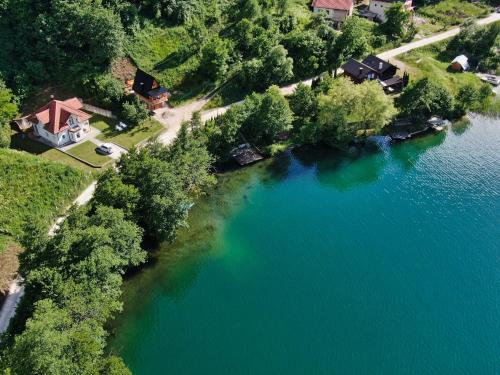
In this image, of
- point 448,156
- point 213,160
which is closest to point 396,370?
point 213,160

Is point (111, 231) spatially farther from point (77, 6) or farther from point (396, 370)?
point (77, 6)

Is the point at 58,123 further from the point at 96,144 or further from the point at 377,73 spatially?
the point at 377,73

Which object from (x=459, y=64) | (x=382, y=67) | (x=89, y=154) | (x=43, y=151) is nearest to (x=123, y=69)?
(x=89, y=154)

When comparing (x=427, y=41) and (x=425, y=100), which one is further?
(x=427, y=41)

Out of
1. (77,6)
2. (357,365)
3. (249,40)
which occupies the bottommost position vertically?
(357,365)

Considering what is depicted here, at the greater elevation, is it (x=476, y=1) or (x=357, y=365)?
(x=476, y=1)

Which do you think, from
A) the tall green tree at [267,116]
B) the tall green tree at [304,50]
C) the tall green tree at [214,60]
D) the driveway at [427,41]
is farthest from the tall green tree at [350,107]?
the driveway at [427,41]

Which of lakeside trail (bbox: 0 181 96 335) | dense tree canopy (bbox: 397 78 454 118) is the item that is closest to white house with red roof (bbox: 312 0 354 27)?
dense tree canopy (bbox: 397 78 454 118)
